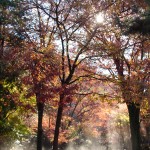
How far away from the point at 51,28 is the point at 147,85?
253 inches

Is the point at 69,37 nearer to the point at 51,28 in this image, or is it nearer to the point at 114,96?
the point at 51,28

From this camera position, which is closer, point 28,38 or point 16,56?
point 16,56

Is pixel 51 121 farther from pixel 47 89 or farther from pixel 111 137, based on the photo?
pixel 111 137

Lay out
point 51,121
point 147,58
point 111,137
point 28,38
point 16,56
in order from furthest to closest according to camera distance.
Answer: point 111,137 → point 51,121 → point 147,58 → point 28,38 → point 16,56

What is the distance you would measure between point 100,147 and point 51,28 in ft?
138

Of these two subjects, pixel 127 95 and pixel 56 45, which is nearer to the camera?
pixel 56 45

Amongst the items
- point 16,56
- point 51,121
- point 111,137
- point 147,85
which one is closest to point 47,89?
point 16,56

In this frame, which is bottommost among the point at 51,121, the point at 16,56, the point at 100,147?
the point at 100,147

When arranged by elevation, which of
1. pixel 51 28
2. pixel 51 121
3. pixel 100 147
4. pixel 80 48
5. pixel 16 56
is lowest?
pixel 100 147

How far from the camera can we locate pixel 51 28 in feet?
50.8

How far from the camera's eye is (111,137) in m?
53.4

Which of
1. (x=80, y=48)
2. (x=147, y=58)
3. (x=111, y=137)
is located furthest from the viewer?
(x=111, y=137)

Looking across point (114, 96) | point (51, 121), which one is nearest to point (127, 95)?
point (114, 96)

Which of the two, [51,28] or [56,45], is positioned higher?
[51,28]
